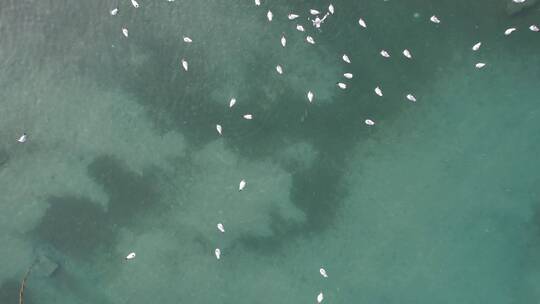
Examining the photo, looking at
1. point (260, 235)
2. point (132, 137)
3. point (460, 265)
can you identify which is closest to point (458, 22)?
point (460, 265)

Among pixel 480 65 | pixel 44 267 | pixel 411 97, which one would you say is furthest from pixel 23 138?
pixel 480 65

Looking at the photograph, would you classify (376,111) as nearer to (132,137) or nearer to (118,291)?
(132,137)

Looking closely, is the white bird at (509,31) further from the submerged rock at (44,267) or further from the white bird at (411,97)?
the submerged rock at (44,267)

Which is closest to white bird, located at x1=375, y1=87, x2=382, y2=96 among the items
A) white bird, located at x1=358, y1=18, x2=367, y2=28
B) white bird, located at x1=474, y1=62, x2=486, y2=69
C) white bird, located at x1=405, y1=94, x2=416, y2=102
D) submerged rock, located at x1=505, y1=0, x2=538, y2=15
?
white bird, located at x1=405, y1=94, x2=416, y2=102

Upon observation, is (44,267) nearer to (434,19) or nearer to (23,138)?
(23,138)

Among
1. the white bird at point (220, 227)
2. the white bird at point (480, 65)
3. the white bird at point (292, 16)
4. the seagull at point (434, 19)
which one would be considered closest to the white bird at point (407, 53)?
the seagull at point (434, 19)

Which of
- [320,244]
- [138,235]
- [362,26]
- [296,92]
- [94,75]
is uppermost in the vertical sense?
[362,26]
